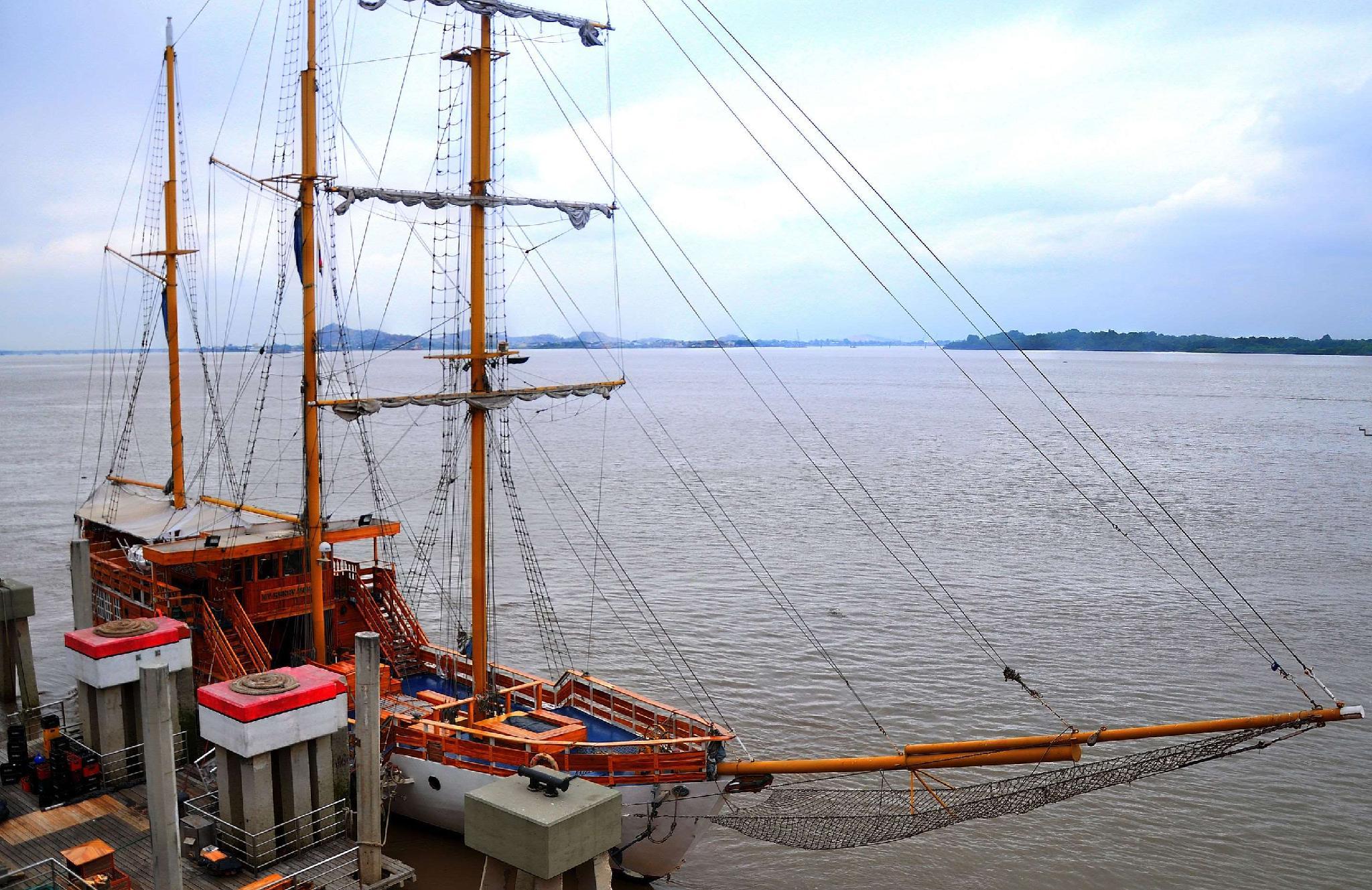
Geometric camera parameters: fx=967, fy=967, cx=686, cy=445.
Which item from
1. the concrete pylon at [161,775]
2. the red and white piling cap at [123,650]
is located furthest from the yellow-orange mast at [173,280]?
the concrete pylon at [161,775]

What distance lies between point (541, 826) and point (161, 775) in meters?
6.06

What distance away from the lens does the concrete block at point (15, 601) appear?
18562 millimetres

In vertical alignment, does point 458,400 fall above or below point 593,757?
above

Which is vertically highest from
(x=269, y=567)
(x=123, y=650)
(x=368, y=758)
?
(x=269, y=567)

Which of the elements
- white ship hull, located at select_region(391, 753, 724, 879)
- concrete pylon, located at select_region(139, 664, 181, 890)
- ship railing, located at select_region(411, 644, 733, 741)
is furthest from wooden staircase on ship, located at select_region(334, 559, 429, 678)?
concrete pylon, located at select_region(139, 664, 181, 890)

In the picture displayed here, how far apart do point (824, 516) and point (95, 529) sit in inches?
1230

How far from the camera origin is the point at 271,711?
1396 cm

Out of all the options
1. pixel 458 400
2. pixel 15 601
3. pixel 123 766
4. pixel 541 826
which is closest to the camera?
pixel 541 826

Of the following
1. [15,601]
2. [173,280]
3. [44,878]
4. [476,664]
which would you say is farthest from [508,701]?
[173,280]

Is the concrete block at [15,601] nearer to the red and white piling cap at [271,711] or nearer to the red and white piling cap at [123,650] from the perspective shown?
the red and white piling cap at [123,650]

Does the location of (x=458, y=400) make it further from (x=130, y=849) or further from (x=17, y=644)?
(x=17, y=644)

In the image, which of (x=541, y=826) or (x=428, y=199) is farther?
(x=428, y=199)

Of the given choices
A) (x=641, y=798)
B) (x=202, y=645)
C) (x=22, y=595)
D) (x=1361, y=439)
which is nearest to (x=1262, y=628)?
(x=641, y=798)

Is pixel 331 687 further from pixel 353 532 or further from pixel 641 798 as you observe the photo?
pixel 353 532
